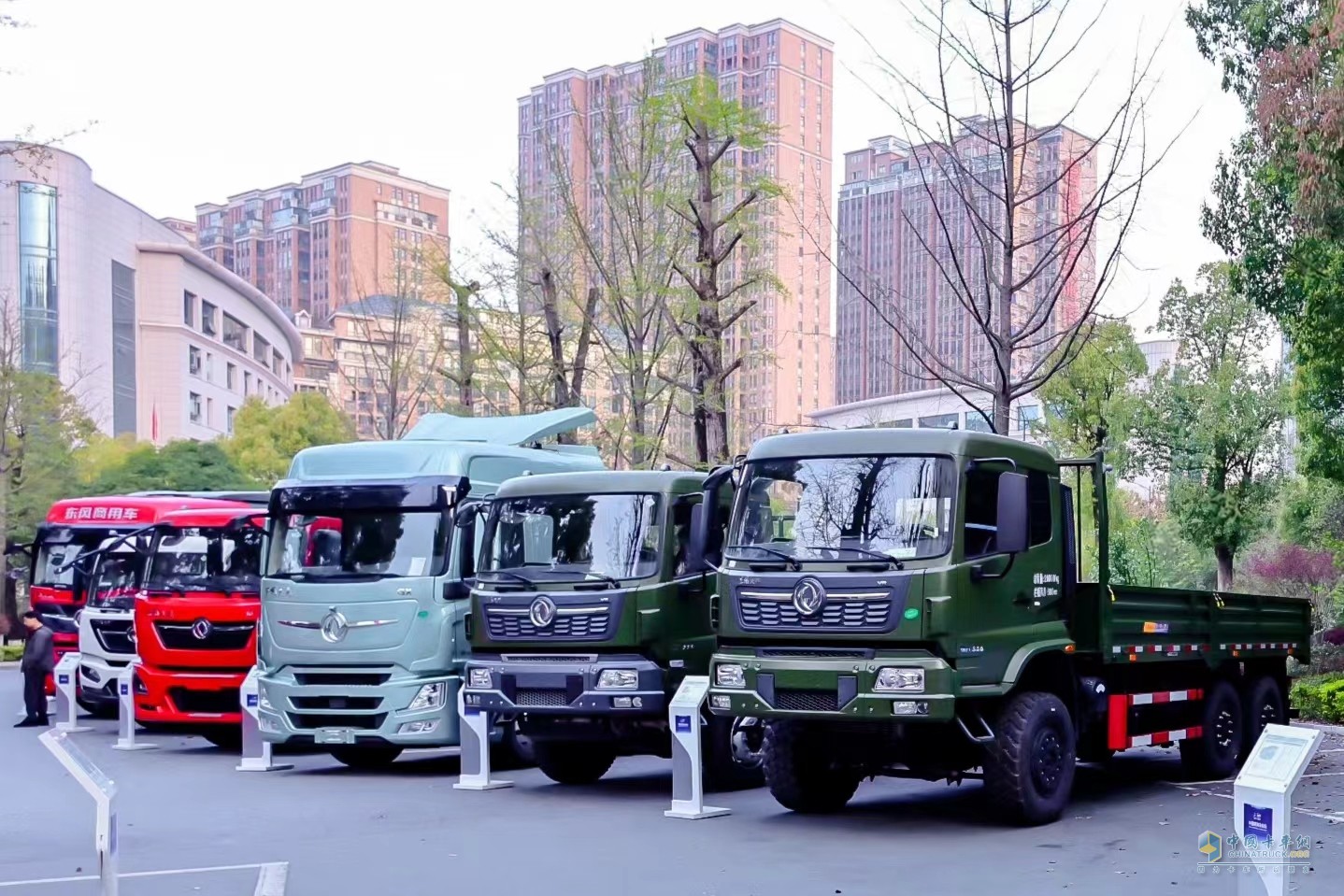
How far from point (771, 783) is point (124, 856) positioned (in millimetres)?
4511

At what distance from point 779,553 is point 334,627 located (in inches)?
210

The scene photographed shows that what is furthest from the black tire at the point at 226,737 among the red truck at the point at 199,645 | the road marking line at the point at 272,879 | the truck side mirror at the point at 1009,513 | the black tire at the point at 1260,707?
the black tire at the point at 1260,707

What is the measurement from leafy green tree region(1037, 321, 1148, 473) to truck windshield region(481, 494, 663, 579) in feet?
93.8

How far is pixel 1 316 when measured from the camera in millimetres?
49375

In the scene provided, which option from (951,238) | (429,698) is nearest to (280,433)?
(951,238)

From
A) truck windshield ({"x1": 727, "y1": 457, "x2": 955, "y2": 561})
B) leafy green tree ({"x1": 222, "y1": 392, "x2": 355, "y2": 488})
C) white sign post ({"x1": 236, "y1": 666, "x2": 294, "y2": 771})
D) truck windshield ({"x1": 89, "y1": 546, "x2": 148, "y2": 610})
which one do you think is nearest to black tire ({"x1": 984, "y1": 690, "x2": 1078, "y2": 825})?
truck windshield ({"x1": 727, "y1": 457, "x2": 955, "y2": 561})

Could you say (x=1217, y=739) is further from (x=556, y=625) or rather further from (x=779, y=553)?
(x=556, y=625)

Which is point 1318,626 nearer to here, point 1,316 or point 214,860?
point 214,860

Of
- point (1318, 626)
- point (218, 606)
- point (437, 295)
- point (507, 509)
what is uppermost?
point (437, 295)

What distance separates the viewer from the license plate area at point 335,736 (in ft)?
47.9

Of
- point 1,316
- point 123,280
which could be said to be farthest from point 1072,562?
point 123,280

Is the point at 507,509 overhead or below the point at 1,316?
below

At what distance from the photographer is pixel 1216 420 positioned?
39719mm

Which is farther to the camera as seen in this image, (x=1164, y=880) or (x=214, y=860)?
(x=214, y=860)
